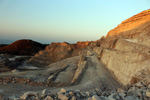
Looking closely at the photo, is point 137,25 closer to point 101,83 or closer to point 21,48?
A: point 101,83

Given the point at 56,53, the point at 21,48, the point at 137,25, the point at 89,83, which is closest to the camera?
the point at 89,83

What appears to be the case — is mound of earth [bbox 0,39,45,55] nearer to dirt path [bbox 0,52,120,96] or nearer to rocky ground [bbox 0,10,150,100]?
rocky ground [bbox 0,10,150,100]

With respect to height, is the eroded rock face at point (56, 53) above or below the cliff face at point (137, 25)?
below

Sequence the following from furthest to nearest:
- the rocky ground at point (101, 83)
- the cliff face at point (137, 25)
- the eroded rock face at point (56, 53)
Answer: the eroded rock face at point (56, 53) < the cliff face at point (137, 25) < the rocky ground at point (101, 83)

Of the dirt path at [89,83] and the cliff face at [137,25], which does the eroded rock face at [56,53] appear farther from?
the dirt path at [89,83]

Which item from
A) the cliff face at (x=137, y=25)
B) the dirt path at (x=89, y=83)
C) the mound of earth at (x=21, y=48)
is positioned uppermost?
the cliff face at (x=137, y=25)

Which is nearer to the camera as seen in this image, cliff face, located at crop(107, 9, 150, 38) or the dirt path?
the dirt path

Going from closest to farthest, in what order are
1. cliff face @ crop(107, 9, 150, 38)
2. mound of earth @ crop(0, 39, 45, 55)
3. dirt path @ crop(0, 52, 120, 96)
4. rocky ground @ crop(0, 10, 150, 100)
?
rocky ground @ crop(0, 10, 150, 100), dirt path @ crop(0, 52, 120, 96), cliff face @ crop(107, 9, 150, 38), mound of earth @ crop(0, 39, 45, 55)

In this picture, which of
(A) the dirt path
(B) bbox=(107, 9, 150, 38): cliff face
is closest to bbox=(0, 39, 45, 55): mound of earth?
(B) bbox=(107, 9, 150, 38): cliff face

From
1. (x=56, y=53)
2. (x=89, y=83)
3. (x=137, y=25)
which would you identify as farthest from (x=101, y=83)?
(x=56, y=53)

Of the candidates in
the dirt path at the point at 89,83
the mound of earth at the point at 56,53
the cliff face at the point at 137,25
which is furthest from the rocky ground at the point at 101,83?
the mound of earth at the point at 56,53

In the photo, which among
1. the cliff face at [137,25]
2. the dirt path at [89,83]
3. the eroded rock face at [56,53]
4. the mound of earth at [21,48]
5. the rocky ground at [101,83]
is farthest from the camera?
the mound of earth at [21,48]

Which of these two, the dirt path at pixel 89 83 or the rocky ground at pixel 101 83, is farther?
the dirt path at pixel 89 83

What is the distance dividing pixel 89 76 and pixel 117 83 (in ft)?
10.4
